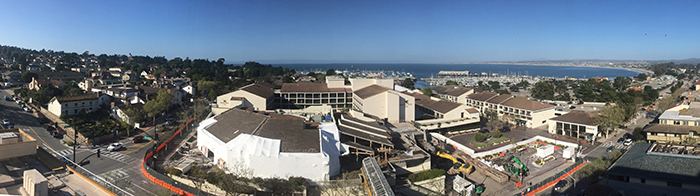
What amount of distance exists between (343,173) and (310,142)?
2.37 metres

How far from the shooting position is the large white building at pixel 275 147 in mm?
16641

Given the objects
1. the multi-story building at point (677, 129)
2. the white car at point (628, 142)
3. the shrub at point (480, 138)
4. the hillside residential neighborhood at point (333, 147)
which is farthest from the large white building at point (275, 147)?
the multi-story building at point (677, 129)

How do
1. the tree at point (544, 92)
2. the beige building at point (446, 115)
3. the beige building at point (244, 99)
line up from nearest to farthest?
Result: the beige building at point (446, 115), the beige building at point (244, 99), the tree at point (544, 92)

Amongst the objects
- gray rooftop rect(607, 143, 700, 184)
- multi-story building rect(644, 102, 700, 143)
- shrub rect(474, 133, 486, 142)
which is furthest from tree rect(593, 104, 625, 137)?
shrub rect(474, 133, 486, 142)

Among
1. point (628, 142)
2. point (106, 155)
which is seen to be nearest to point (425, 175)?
point (628, 142)

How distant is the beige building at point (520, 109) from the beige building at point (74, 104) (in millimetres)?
39610

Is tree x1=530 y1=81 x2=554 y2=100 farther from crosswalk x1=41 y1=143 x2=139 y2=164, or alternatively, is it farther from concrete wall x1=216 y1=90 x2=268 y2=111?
crosswalk x1=41 y1=143 x2=139 y2=164

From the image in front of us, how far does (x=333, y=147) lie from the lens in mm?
18438

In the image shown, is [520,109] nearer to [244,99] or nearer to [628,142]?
[628,142]

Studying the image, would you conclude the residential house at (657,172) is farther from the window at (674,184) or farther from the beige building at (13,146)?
the beige building at (13,146)

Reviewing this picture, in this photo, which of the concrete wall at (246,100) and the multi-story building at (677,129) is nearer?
the multi-story building at (677,129)

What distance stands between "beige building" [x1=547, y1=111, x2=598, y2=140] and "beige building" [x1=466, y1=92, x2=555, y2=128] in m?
2.12

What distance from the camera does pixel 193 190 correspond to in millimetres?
15516

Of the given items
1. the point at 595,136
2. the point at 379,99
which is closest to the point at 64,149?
the point at 379,99
